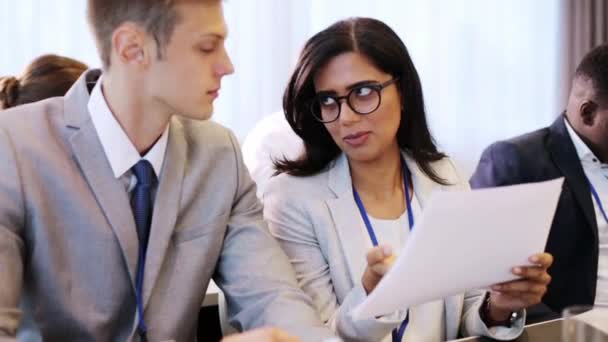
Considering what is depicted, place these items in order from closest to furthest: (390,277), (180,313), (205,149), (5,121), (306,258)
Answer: (390,277) → (5,121) → (180,313) → (205,149) → (306,258)

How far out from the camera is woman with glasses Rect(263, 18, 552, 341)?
1.58 meters

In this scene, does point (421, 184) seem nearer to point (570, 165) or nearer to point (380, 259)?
point (380, 259)

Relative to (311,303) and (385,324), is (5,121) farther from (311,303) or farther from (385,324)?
(385,324)

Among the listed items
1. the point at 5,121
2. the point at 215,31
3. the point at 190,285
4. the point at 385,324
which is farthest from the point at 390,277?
the point at 5,121

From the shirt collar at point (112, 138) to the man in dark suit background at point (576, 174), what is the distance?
3.66 ft

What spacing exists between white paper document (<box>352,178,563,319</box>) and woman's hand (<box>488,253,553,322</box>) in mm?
46

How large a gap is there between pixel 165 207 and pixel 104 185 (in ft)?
0.41

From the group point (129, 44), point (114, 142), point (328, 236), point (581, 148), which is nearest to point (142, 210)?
point (114, 142)

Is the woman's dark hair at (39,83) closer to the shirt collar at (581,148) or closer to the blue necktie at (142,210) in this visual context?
the blue necktie at (142,210)

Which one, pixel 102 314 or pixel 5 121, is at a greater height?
pixel 5 121

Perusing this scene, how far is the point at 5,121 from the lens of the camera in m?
1.29

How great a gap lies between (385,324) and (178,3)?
73cm

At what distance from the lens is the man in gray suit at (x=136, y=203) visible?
1272mm

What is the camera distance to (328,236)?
63.6 inches
